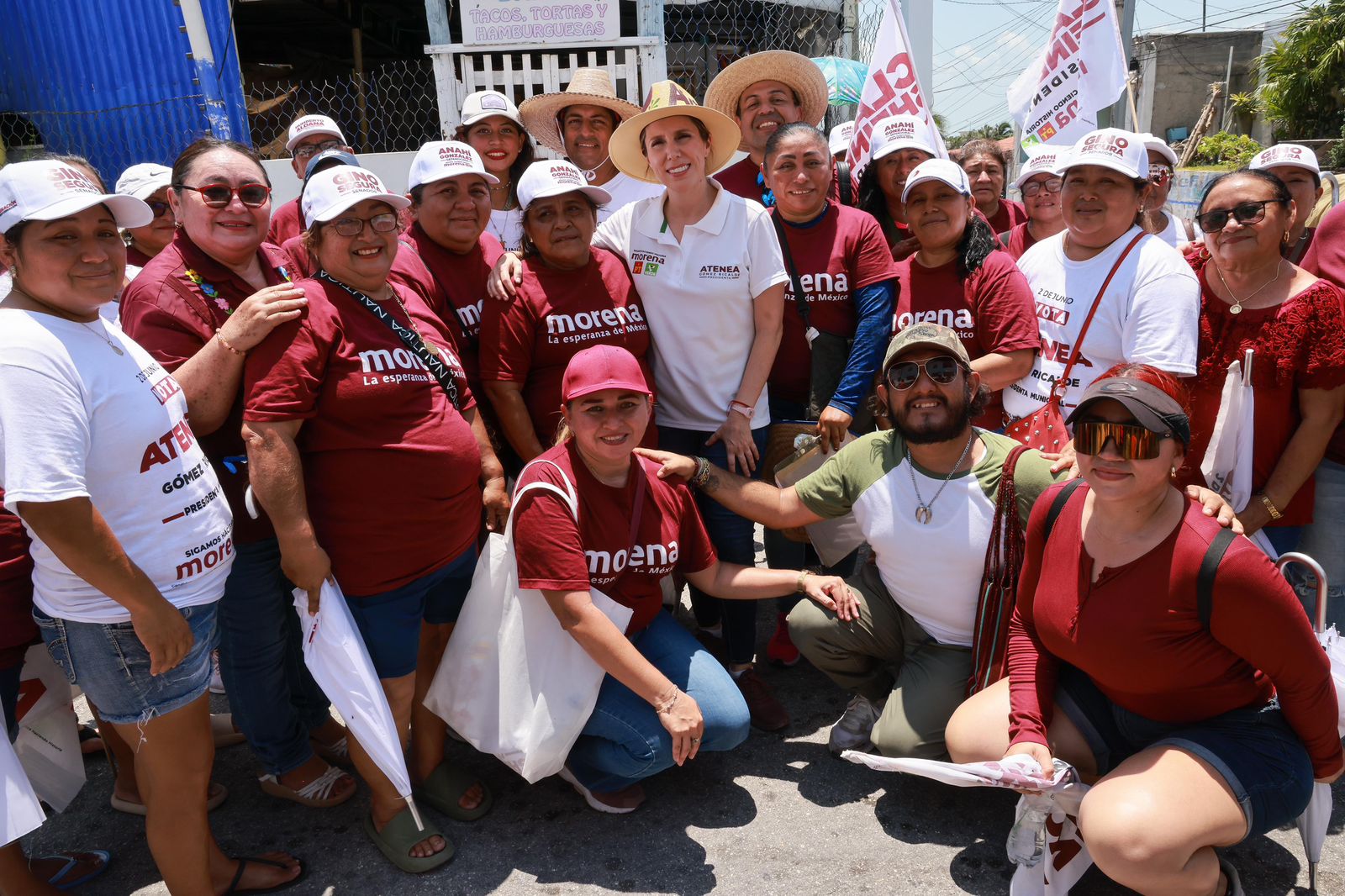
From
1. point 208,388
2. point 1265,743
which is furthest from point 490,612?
point 1265,743

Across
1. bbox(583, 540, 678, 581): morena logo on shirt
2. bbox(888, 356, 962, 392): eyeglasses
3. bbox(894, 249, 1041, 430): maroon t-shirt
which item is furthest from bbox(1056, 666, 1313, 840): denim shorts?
bbox(583, 540, 678, 581): morena logo on shirt

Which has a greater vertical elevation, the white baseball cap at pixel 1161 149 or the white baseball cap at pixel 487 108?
the white baseball cap at pixel 487 108

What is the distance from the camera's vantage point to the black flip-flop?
103 inches

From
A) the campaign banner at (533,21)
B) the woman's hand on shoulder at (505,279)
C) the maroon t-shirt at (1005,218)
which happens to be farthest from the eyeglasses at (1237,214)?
the campaign banner at (533,21)

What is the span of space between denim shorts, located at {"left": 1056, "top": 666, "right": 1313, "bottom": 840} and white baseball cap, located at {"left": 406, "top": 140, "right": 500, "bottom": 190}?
107 inches

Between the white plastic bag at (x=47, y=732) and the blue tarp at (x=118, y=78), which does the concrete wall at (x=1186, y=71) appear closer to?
the blue tarp at (x=118, y=78)

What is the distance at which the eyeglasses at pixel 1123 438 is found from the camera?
2199 mm

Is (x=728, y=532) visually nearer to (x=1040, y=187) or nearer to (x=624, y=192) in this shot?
(x=624, y=192)

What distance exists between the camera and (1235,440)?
2902 millimetres

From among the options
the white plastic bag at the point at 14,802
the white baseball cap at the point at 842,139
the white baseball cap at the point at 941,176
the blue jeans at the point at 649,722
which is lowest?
the blue jeans at the point at 649,722

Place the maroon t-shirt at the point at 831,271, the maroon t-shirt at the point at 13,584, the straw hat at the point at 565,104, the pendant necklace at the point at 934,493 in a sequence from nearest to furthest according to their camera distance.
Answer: the maroon t-shirt at the point at 13,584, the pendant necklace at the point at 934,493, the maroon t-shirt at the point at 831,271, the straw hat at the point at 565,104

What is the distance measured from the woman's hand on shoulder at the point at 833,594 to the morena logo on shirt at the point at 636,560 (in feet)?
1.54

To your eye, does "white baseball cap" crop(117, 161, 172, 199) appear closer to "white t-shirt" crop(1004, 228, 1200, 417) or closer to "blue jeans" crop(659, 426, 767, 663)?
"blue jeans" crop(659, 426, 767, 663)

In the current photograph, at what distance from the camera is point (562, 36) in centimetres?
730
